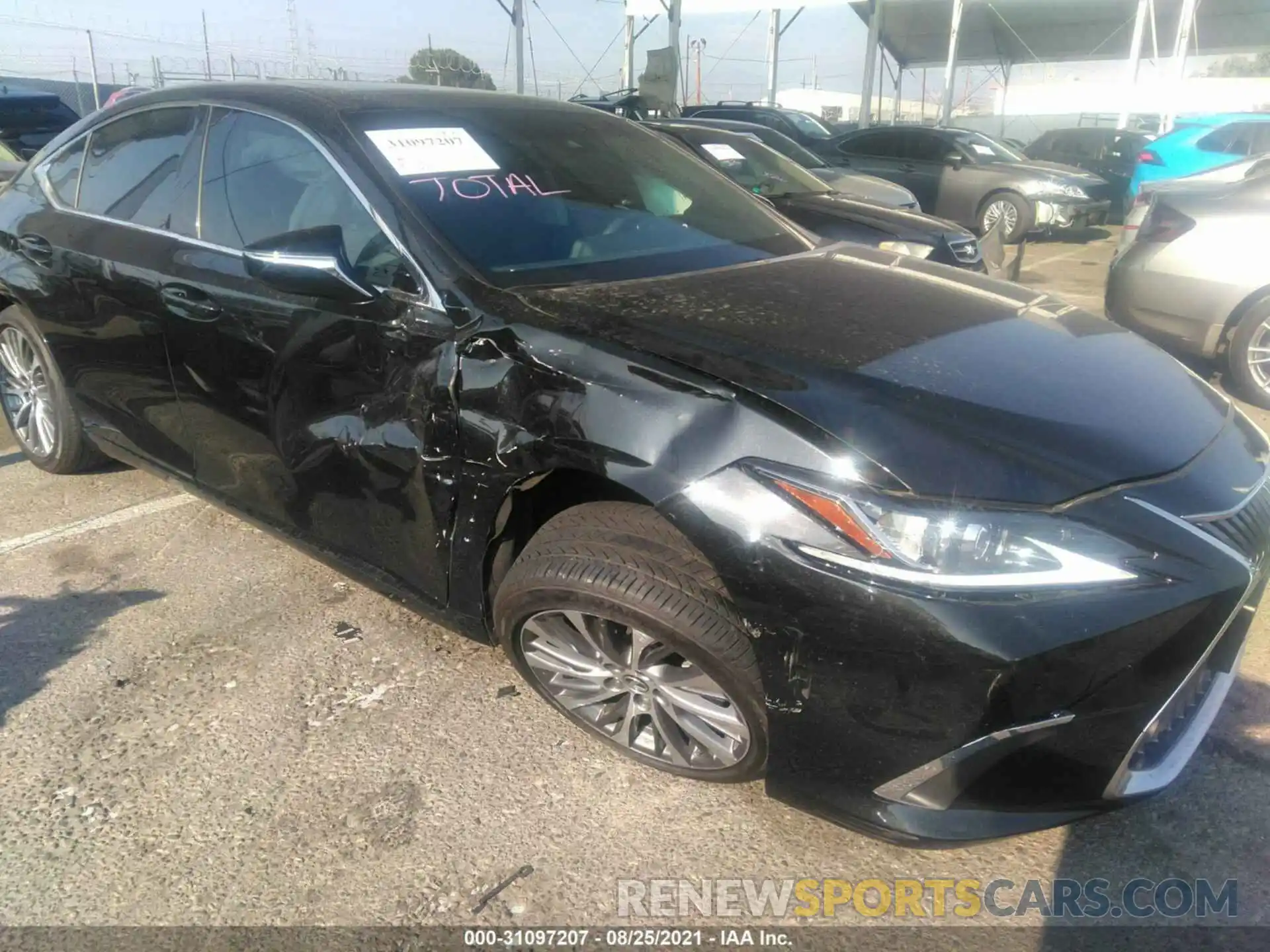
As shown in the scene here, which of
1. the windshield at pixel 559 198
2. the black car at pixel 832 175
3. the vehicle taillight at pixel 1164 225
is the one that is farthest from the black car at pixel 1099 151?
the windshield at pixel 559 198

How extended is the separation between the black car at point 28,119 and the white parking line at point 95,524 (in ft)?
26.6

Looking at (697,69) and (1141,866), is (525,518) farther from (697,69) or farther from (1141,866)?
(697,69)

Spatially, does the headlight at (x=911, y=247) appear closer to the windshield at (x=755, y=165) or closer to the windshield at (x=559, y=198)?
the windshield at (x=755, y=165)

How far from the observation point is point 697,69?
109 feet

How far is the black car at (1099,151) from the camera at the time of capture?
15.9 metres

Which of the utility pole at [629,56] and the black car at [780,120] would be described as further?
the utility pole at [629,56]

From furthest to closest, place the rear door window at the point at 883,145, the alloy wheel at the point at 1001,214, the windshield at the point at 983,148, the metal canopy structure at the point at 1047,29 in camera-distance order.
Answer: the metal canopy structure at the point at 1047,29 → the rear door window at the point at 883,145 → the windshield at the point at 983,148 → the alloy wheel at the point at 1001,214

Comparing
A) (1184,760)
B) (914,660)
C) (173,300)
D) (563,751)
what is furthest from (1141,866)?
(173,300)

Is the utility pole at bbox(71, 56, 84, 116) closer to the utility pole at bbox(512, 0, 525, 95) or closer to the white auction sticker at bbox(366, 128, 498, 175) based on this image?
the utility pole at bbox(512, 0, 525, 95)

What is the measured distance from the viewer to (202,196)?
2.93 metres

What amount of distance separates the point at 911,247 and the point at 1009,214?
7.15 meters

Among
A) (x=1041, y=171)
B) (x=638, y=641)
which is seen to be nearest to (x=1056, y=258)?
(x=1041, y=171)

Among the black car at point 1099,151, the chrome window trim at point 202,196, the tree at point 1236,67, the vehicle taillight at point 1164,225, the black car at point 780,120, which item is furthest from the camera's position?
the tree at point 1236,67

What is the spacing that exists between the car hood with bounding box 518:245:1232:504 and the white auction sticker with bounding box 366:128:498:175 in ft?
1.84
